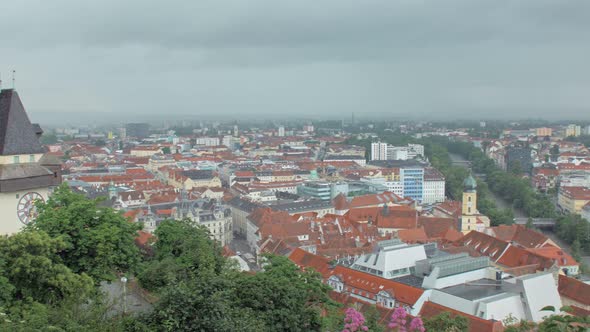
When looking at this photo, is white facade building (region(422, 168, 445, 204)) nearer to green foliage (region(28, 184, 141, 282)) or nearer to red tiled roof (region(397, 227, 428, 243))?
red tiled roof (region(397, 227, 428, 243))

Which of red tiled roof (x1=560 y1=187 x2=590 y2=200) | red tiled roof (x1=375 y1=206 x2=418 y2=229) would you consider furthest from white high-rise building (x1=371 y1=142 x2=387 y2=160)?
red tiled roof (x1=375 y1=206 x2=418 y2=229)

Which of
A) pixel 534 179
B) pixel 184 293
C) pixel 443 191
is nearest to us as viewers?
pixel 184 293

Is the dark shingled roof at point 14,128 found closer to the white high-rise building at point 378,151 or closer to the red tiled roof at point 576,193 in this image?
the red tiled roof at point 576,193

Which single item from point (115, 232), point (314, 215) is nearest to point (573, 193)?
point (314, 215)

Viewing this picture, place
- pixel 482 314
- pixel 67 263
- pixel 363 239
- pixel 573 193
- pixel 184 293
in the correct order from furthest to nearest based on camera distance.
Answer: pixel 573 193, pixel 363 239, pixel 482 314, pixel 67 263, pixel 184 293

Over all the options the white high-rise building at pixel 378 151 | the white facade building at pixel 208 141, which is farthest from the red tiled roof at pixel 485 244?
the white facade building at pixel 208 141

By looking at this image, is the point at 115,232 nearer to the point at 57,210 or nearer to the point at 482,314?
the point at 57,210

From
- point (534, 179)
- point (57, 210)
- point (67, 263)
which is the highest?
point (57, 210)
